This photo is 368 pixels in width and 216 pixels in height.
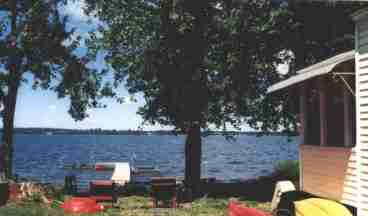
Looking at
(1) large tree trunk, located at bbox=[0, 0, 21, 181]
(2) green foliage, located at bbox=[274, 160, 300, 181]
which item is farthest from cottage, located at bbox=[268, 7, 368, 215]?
(1) large tree trunk, located at bbox=[0, 0, 21, 181]

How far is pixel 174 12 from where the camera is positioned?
25.9m

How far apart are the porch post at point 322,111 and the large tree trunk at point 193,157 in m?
13.0

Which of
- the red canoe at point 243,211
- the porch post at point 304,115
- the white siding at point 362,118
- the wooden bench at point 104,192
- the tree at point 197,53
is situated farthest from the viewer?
the tree at point 197,53

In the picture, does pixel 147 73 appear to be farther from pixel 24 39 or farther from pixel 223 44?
pixel 24 39

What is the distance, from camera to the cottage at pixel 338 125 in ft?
43.6

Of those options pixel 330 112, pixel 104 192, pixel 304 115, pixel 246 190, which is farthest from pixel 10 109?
pixel 330 112

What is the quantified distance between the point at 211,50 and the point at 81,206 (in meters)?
10.0

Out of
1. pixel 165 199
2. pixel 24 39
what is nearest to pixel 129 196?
pixel 165 199

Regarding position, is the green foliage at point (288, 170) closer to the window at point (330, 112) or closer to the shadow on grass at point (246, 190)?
the shadow on grass at point (246, 190)

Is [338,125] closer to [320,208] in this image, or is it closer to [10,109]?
[320,208]

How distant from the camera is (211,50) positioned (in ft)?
88.0

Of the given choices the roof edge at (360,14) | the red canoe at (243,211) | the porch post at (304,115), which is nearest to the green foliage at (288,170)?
the porch post at (304,115)

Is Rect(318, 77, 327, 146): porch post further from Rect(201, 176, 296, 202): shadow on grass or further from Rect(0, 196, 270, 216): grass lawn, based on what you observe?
Rect(201, 176, 296, 202): shadow on grass

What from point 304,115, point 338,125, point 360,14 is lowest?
point 338,125
